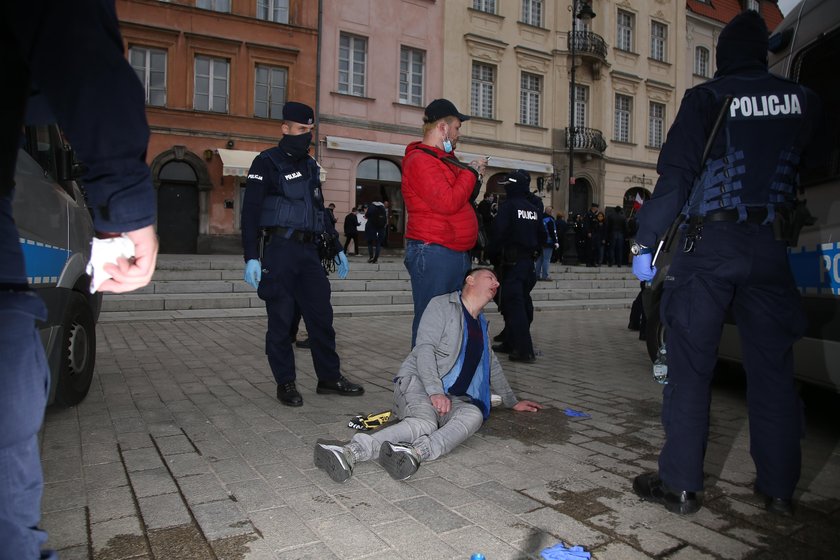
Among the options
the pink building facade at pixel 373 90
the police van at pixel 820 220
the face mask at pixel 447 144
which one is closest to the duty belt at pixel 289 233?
the face mask at pixel 447 144

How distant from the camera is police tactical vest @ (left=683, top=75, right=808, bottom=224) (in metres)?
2.70

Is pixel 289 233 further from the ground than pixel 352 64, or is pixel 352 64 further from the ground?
pixel 352 64

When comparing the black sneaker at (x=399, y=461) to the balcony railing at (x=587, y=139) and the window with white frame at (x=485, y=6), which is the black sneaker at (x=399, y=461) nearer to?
the window with white frame at (x=485, y=6)

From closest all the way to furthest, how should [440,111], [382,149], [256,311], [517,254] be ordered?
[440,111] < [517,254] < [256,311] < [382,149]

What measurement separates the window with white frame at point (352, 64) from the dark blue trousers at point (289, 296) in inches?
730

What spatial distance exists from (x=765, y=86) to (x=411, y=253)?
2.23 metres

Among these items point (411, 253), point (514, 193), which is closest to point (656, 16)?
point (514, 193)

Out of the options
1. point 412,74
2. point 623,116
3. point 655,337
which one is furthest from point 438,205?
point 623,116

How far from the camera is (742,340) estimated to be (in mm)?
2818

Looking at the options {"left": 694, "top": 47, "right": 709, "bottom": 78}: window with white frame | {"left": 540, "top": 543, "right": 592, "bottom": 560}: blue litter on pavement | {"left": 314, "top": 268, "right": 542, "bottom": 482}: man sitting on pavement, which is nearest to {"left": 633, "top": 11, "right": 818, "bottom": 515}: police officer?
{"left": 540, "top": 543, "right": 592, "bottom": 560}: blue litter on pavement

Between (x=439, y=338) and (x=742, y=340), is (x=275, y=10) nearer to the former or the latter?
(x=439, y=338)

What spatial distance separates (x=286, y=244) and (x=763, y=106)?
9.82 ft

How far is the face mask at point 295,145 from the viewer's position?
4.57m

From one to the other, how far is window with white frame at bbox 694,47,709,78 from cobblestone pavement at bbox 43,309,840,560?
1175 inches
